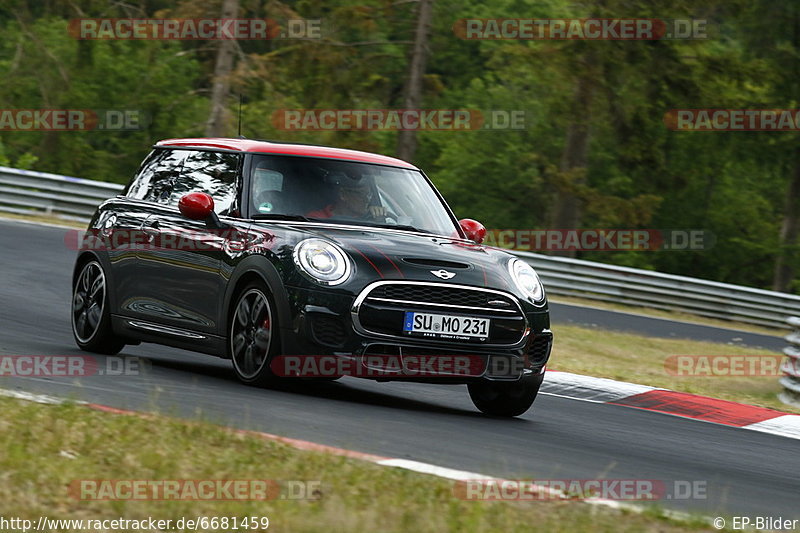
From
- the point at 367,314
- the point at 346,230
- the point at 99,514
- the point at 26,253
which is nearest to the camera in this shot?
the point at 99,514

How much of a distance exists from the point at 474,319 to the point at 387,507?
3.00 meters

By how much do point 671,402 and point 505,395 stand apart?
2.72 m

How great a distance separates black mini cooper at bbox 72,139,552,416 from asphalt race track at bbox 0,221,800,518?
0.98ft

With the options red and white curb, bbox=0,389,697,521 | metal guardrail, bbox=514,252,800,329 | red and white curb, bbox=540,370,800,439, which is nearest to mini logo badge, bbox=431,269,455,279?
red and white curb, bbox=0,389,697,521

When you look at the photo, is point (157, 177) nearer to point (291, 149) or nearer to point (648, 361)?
point (291, 149)

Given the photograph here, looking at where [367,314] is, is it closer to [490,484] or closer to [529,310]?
[529,310]

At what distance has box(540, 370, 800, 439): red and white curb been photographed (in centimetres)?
980

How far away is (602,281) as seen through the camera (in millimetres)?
24141

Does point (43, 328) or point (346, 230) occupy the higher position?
point (346, 230)

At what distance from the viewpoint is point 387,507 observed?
4902 mm

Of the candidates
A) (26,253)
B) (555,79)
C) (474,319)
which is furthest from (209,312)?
(555,79)

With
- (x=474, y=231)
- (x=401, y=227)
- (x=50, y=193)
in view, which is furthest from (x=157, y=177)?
(x=50, y=193)

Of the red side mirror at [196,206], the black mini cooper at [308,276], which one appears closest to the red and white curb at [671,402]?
the black mini cooper at [308,276]

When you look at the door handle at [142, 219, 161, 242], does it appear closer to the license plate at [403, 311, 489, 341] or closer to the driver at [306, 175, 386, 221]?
the driver at [306, 175, 386, 221]
